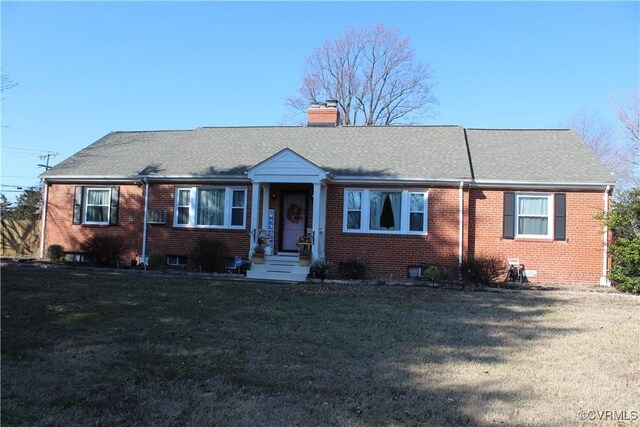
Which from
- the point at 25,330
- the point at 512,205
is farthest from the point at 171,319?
the point at 512,205

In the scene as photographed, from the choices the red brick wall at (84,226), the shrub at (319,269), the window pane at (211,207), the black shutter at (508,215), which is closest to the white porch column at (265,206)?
the window pane at (211,207)

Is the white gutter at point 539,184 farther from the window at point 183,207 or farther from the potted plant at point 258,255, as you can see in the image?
the window at point 183,207

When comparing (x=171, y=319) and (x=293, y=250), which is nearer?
(x=171, y=319)

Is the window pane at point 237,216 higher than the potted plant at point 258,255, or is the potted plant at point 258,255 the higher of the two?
the window pane at point 237,216

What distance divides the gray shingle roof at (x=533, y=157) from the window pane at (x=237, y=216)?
741cm

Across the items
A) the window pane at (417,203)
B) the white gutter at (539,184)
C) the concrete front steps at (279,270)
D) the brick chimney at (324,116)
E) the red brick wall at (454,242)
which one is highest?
the brick chimney at (324,116)

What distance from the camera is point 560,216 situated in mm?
14984

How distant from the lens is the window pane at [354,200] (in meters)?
15.9

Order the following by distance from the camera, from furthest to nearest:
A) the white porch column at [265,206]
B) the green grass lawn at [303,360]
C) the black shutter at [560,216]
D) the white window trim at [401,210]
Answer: the white porch column at [265,206]
the white window trim at [401,210]
the black shutter at [560,216]
the green grass lawn at [303,360]

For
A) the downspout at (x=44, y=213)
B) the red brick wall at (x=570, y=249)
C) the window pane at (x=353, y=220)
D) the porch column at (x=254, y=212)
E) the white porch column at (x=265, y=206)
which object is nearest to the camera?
the red brick wall at (x=570, y=249)

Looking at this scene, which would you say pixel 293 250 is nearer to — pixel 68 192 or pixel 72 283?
pixel 72 283

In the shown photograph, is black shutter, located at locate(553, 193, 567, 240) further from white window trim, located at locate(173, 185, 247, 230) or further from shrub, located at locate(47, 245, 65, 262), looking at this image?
shrub, located at locate(47, 245, 65, 262)

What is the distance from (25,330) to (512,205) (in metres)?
12.9

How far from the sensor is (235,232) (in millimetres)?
16469
